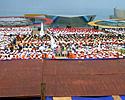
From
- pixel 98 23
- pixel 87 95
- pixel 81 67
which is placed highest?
pixel 98 23

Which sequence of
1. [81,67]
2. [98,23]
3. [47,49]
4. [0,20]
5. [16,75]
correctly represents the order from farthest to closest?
[0,20] → [98,23] → [47,49] → [81,67] → [16,75]

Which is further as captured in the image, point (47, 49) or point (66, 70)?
point (47, 49)

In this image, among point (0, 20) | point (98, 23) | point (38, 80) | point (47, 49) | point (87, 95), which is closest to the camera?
point (87, 95)

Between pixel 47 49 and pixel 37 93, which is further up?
pixel 47 49

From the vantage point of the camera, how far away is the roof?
814cm

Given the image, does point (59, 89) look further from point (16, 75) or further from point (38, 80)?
point (16, 75)

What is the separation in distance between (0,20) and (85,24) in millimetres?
16536

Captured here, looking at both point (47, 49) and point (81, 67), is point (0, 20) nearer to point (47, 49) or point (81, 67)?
point (47, 49)

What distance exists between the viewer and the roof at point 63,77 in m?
8.14

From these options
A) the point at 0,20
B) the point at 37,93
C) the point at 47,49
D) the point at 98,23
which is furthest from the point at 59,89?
the point at 0,20

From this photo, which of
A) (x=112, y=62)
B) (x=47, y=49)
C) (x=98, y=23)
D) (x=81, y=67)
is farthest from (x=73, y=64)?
(x=98, y=23)

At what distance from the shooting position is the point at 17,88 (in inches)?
328

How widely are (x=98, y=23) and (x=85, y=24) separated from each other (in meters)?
9.15

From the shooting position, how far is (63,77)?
9289 mm
